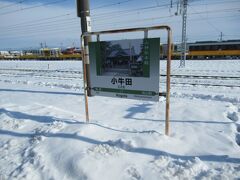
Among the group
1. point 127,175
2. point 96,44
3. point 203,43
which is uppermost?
point 203,43

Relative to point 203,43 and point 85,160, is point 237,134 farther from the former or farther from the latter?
point 203,43

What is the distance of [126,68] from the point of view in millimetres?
4352

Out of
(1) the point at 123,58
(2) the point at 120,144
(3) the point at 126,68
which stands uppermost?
(1) the point at 123,58

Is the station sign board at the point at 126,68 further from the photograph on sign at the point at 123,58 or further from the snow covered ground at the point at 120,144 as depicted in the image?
the snow covered ground at the point at 120,144

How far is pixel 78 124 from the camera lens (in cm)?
489

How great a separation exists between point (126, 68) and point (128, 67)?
5cm

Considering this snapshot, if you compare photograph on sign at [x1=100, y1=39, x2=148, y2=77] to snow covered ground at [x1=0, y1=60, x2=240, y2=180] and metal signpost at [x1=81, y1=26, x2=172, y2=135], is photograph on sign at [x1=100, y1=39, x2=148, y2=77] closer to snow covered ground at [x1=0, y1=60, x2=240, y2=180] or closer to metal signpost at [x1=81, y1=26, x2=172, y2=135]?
metal signpost at [x1=81, y1=26, x2=172, y2=135]

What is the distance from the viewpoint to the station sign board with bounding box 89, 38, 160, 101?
159 inches

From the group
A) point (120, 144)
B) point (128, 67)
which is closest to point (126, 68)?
point (128, 67)

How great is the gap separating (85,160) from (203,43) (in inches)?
1401

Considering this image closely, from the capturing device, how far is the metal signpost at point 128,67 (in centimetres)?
400

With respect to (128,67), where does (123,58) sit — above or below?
above

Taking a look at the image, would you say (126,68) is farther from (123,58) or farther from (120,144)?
(120,144)

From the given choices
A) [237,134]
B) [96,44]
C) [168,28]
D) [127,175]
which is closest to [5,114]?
[96,44]
